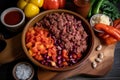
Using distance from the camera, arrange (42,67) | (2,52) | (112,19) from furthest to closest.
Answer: (112,19)
(2,52)
(42,67)

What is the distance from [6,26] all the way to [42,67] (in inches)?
13.3

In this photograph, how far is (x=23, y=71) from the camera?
49.4 inches

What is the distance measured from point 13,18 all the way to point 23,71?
33 centimetres

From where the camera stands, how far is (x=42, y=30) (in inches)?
51.9

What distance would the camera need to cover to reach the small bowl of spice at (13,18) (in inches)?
53.1

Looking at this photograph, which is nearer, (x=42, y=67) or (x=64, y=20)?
(x=42, y=67)

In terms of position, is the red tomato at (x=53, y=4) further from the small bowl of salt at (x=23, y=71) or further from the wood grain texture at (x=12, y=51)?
the small bowl of salt at (x=23, y=71)

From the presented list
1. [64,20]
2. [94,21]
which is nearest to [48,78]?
[64,20]

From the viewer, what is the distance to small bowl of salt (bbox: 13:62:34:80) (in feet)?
4.07

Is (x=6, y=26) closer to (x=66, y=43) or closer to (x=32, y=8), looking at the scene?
(x=32, y=8)

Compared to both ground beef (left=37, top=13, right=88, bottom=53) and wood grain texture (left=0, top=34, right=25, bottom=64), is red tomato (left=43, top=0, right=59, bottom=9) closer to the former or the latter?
ground beef (left=37, top=13, right=88, bottom=53)

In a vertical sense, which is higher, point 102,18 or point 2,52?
point 102,18

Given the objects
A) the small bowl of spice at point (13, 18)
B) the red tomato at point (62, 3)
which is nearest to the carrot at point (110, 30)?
the red tomato at point (62, 3)

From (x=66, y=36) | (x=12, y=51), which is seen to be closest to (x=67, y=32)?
(x=66, y=36)
